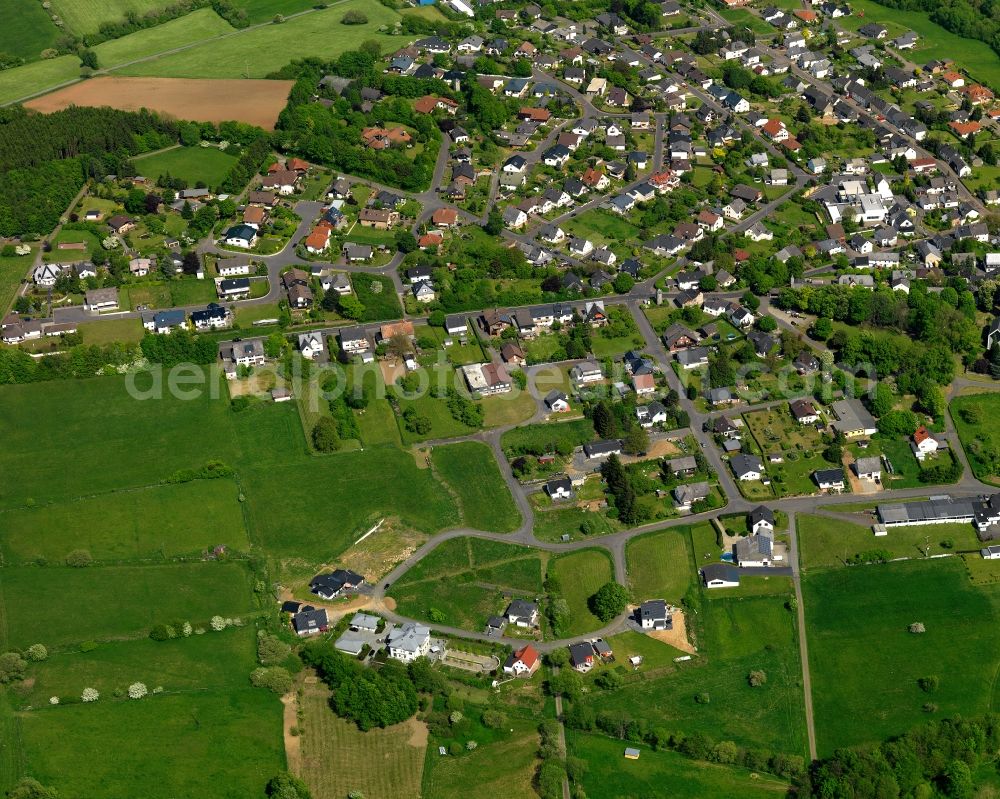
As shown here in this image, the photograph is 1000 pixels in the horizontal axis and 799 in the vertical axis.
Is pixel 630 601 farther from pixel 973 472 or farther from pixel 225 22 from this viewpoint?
pixel 225 22

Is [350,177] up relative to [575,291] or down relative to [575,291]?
up

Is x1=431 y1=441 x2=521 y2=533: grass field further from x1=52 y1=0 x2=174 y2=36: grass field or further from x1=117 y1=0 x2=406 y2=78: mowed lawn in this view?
x1=52 y1=0 x2=174 y2=36: grass field

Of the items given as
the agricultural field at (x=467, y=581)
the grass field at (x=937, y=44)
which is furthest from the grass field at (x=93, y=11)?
the agricultural field at (x=467, y=581)

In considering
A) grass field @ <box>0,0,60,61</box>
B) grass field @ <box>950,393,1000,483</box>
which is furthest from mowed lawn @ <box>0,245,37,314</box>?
grass field @ <box>950,393,1000,483</box>

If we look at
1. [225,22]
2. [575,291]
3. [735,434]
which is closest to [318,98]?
[225,22]

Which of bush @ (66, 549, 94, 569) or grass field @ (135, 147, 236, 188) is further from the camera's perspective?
grass field @ (135, 147, 236, 188)

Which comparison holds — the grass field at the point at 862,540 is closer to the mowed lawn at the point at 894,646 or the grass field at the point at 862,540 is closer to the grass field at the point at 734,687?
the mowed lawn at the point at 894,646
